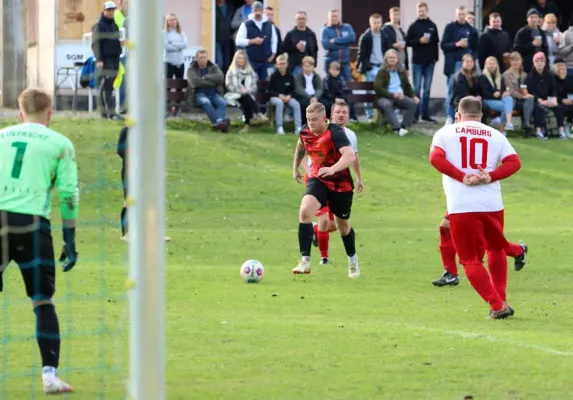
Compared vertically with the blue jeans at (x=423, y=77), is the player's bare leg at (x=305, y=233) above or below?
below

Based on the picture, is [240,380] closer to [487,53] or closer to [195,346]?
[195,346]

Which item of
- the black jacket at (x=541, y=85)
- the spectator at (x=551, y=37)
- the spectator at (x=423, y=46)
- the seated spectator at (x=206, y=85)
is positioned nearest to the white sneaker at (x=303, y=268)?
the seated spectator at (x=206, y=85)

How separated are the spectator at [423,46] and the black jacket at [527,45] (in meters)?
1.85

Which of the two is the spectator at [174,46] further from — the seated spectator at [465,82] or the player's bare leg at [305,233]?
the player's bare leg at [305,233]

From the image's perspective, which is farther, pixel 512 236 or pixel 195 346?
pixel 512 236

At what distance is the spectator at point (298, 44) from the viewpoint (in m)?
26.6

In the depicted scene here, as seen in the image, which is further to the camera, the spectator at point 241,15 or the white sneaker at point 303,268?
the spectator at point 241,15

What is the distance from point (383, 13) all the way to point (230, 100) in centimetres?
706

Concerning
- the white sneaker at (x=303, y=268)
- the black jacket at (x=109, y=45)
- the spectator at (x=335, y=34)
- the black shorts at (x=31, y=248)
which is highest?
the black jacket at (x=109, y=45)

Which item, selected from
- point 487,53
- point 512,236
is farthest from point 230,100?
point 512,236

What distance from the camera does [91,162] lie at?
24.1m

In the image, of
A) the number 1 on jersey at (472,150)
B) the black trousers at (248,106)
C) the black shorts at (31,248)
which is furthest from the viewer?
the black trousers at (248,106)

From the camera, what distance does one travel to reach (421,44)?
27.1 metres

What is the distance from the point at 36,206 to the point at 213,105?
18643 millimetres
